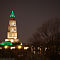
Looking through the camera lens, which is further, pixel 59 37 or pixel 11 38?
pixel 11 38

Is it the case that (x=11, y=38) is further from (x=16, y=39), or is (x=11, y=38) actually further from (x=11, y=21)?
(x=11, y=21)

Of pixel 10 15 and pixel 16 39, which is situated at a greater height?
pixel 10 15

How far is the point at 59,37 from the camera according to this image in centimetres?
3341

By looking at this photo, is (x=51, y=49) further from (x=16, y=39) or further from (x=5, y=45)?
(x=16, y=39)

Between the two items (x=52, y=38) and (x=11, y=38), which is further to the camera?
(x=11, y=38)

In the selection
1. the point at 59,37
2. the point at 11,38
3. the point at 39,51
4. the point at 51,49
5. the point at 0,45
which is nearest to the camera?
the point at 59,37

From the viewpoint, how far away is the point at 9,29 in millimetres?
90375

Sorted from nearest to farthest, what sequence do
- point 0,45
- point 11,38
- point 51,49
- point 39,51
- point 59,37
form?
point 59,37 → point 51,49 → point 39,51 → point 0,45 → point 11,38

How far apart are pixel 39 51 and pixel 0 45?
2453 centimetres

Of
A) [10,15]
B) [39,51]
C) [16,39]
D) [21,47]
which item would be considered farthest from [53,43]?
[10,15]

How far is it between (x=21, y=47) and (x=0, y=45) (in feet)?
29.9

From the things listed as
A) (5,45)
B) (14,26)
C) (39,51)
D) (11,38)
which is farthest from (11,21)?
(39,51)

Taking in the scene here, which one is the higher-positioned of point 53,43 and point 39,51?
point 53,43

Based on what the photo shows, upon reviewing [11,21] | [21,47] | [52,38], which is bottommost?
[21,47]
